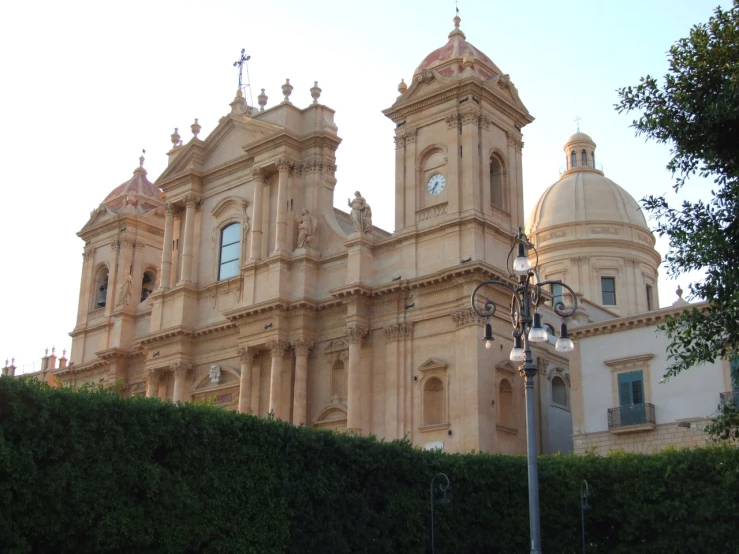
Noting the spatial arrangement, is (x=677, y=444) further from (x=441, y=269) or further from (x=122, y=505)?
(x=122, y=505)

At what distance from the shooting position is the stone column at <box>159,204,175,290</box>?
42375 millimetres

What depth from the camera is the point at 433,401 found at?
1329 inches

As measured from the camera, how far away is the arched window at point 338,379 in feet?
118

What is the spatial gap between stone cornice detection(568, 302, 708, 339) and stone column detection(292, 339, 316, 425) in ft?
30.2

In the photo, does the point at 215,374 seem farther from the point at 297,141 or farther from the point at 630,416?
the point at 630,416

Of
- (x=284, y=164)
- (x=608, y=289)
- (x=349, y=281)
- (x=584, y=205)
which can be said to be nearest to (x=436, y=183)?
(x=349, y=281)

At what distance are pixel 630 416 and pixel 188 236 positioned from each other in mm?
19485

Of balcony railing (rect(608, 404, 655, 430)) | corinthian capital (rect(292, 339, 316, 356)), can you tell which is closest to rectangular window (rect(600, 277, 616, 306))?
corinthian capital (rect(292, 339, 316, 356))

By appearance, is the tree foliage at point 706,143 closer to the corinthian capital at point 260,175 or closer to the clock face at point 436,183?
the clock face at point 436,183

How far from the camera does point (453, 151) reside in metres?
35.3

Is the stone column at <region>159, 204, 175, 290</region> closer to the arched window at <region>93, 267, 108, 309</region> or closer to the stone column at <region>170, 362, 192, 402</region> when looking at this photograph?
the stone column at <region>170, 362, 192, 402</region>

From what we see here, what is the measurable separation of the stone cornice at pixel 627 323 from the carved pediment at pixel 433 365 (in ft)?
13.5

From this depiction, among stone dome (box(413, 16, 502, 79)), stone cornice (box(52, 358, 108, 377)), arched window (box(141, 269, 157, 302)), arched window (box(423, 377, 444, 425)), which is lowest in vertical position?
arched window (box(423, 377, 444, 425))

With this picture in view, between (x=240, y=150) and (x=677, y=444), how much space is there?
20.6m
